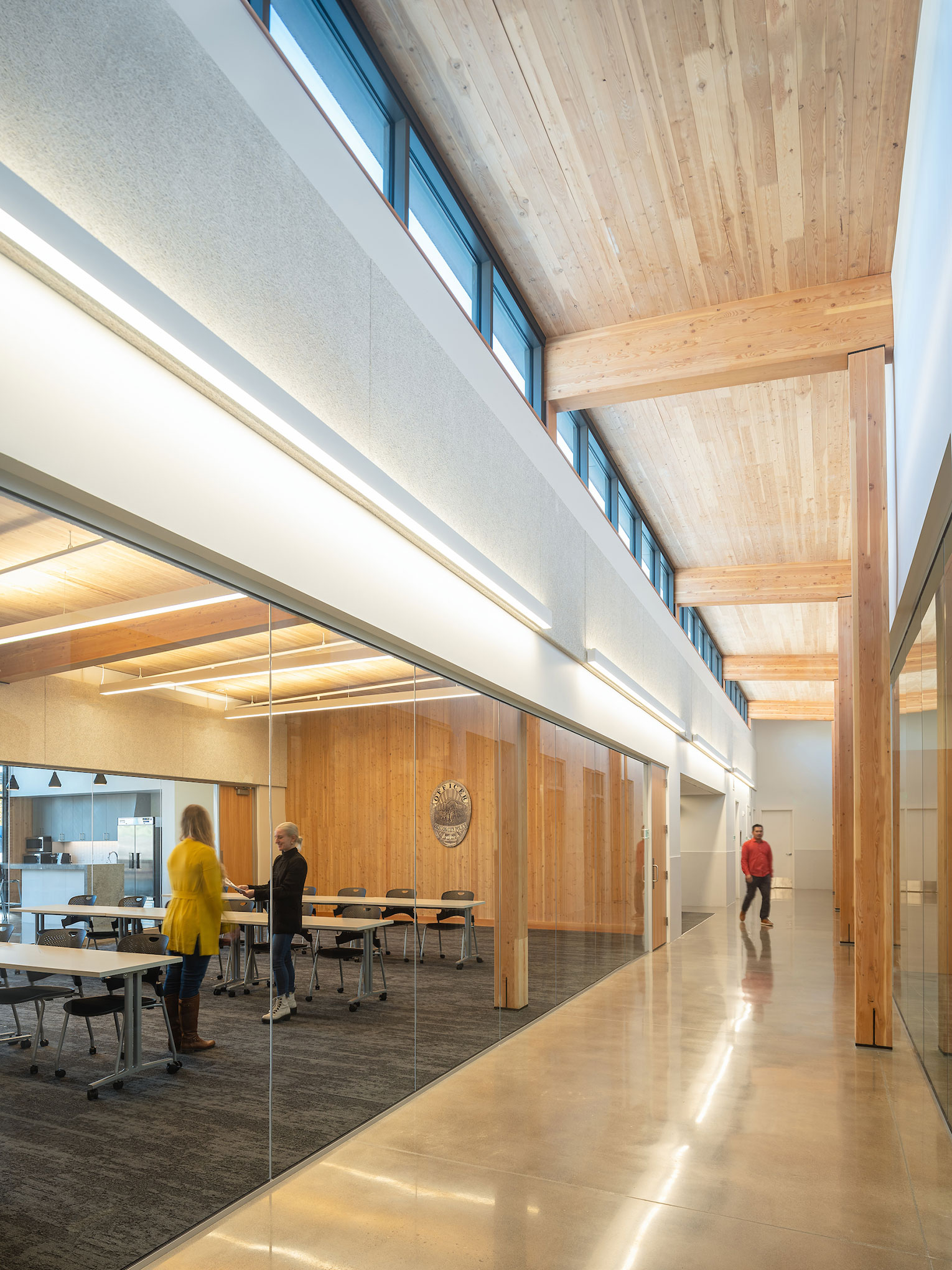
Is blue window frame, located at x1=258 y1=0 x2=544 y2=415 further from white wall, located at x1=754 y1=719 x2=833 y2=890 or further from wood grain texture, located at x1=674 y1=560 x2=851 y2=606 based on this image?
white wall, located at x1=754 y1=719 x2=833 y2=890

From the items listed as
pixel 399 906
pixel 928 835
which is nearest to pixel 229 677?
pixel 399 906

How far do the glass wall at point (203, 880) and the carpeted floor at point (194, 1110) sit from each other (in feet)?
0.03

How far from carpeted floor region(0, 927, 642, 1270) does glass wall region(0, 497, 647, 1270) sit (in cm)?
1

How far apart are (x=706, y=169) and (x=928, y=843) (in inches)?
180

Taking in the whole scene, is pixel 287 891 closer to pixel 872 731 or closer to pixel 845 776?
pixel 872 731

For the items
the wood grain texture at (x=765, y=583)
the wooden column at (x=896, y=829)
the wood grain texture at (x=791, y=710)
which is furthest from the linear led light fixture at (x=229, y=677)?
the wood grain texture at (x=791, y=710)

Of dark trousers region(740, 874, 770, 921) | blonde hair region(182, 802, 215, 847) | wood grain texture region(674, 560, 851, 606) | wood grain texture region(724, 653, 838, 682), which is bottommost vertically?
dark trousers region(740, 874, 770, 921)

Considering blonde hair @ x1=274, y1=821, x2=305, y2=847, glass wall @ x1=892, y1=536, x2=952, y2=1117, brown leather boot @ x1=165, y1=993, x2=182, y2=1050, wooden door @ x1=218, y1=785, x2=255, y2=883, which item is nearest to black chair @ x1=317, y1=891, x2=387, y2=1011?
blonde hair @ x1=274, y1=821, x2=305, y2=847

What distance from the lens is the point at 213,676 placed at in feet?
12.5

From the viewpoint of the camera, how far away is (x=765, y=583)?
14.2 metres

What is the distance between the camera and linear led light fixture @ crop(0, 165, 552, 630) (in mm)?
2535

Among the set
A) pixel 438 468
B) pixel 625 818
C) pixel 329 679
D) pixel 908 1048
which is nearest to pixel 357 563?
pixel 329 679

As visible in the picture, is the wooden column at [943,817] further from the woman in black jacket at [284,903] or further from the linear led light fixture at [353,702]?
the woman in black jacket at [284,903]

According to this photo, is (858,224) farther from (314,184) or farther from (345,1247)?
(345,1247)
